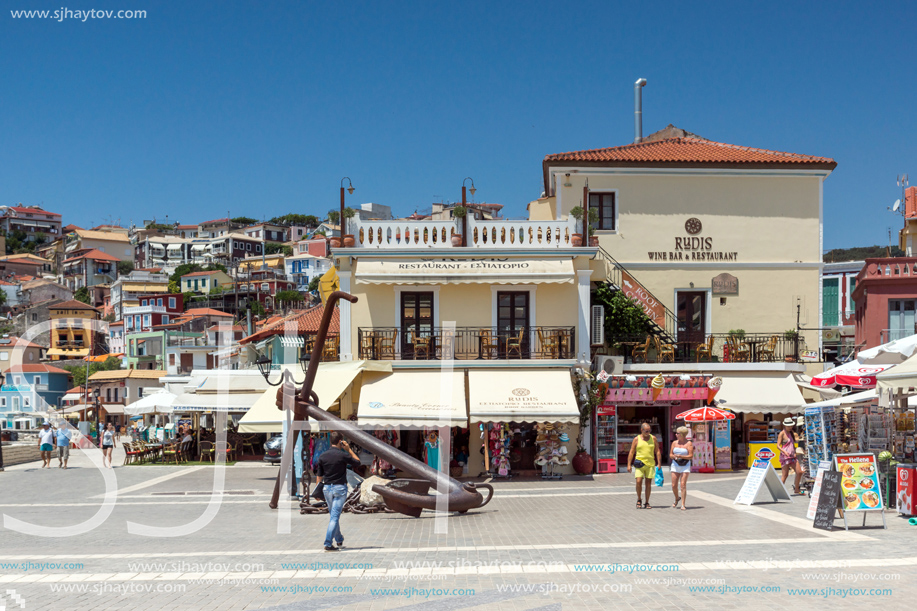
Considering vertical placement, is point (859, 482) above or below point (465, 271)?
below

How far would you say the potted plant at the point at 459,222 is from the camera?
23.4 metres

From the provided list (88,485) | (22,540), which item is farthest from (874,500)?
(88,485)

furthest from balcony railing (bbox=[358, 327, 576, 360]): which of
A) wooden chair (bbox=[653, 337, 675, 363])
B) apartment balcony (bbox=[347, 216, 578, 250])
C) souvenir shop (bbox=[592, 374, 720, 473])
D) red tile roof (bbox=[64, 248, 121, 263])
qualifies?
red tile roof (bbox=[64, 248, 121, 263])

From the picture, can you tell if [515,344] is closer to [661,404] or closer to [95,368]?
Result: [661,404]

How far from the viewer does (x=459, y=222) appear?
23719 mm

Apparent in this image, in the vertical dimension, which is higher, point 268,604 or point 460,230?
point 460,230

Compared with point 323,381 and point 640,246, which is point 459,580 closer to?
point 323,381

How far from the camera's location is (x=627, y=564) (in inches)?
397

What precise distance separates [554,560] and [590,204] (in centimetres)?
1766

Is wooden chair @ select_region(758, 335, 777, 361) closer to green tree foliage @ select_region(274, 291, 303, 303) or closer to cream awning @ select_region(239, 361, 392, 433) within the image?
cream awning @ select_region(239, 361, 392, 433)

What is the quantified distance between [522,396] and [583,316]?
11.7ft

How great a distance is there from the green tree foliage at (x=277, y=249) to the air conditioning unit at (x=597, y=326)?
468 feet

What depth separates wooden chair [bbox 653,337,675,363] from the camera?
24.2 meters

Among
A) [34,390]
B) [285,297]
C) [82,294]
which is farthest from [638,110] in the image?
[82,294]
